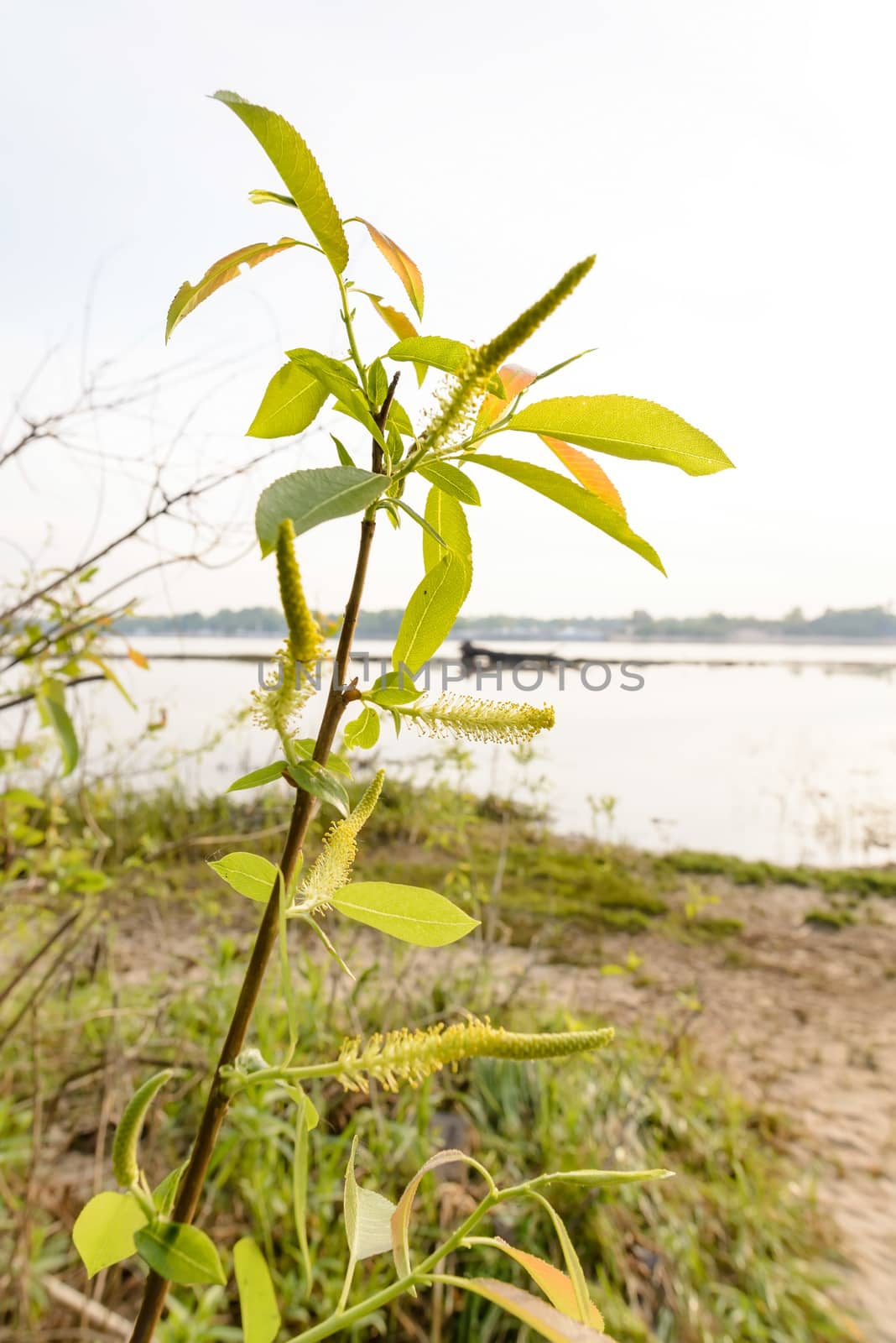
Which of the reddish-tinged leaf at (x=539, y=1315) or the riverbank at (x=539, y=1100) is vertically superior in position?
the reddish-tinged leaf at (x=539, y=1315)

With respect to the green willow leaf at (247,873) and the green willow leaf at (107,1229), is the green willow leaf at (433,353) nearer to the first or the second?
the green willow leaf at (247,873)

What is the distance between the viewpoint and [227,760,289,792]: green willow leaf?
1.23ft

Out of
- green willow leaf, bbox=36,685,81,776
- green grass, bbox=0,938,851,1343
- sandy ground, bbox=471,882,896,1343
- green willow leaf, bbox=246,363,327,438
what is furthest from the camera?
sandy ground, bbox=471,882,896,1343

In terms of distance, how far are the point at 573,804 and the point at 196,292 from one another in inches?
369

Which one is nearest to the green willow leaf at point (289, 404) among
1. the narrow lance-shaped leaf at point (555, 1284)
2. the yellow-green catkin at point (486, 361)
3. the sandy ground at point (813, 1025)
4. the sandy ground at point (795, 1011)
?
the yellow-green catkin at point (486, 361)

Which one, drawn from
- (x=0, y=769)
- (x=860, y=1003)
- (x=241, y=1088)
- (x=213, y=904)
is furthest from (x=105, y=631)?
(x=860, y=1003)

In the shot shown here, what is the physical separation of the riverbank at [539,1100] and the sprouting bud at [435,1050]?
4.24 feet

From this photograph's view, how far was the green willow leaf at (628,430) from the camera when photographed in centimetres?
43

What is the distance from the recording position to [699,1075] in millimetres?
3453

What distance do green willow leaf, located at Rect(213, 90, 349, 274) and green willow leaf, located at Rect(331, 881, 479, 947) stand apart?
0.32 metres

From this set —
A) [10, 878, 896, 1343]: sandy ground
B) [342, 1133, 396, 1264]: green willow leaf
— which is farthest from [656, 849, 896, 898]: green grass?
[342, 1133, 396, 1264]: green willow leaf

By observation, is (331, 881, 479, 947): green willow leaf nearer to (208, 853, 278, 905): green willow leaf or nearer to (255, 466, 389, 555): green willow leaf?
(208, 853, 278, 905): green willow leaf

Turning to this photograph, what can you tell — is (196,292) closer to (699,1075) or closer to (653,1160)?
(653,1160)

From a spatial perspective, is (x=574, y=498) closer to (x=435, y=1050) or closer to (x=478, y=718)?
(x=478, y=718)
